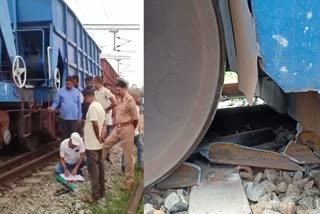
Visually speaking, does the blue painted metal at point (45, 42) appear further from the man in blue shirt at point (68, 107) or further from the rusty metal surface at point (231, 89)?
the rusty metal surface at point (231, 89)

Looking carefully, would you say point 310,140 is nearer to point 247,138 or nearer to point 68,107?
point 247,138

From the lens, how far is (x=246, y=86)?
2650 millimetres

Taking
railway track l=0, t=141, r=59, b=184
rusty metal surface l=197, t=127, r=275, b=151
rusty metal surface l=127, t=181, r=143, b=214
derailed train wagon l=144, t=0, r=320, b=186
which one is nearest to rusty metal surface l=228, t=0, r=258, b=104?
derailed train wagon l=144, t=0, r=320, b=186

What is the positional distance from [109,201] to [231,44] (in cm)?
131

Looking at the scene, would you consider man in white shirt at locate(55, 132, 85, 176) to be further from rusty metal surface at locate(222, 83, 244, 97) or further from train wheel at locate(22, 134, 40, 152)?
rusty metal surface at locate(222, 83, 244, 97)

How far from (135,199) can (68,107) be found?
0.40 meters

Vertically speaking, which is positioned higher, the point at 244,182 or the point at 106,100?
the point at 106,100

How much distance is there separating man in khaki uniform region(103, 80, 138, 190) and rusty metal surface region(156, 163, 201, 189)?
986mm

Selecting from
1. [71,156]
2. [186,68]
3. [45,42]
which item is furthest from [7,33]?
[186,68]

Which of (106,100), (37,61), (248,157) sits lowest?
(248,157)

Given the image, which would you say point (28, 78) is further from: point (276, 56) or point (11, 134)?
point (276, 56)

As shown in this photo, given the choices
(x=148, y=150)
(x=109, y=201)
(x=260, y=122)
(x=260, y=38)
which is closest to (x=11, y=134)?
(x=109, y=201)

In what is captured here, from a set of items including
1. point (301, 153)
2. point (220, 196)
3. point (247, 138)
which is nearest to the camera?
point (220, 196)

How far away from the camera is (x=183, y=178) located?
8.90ft
